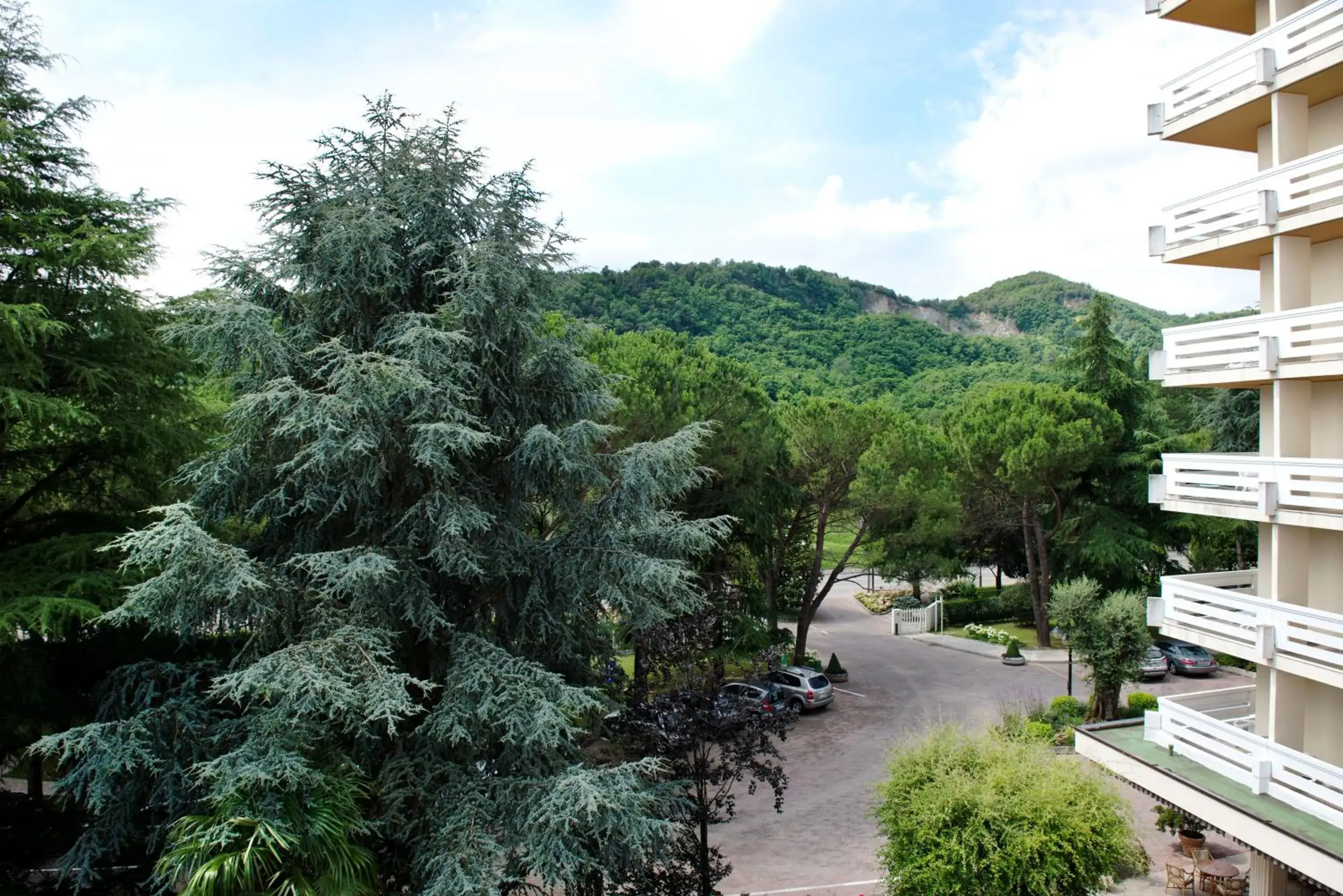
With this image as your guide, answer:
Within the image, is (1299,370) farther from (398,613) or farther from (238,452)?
(238,452)

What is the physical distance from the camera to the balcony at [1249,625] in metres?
9.62

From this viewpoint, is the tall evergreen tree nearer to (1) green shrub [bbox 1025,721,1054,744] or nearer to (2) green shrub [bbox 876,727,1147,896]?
(2) green shrub [bbox 876,727,1147,896]

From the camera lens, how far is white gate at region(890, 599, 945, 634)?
36.2 m

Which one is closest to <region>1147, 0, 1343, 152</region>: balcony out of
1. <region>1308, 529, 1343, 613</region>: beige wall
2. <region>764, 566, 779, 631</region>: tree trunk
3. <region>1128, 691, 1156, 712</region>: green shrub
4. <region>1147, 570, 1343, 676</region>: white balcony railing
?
<region>1308, 529, 1343, 613</region>: beige wall

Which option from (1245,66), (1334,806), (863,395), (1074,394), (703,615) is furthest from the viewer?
(863,395)

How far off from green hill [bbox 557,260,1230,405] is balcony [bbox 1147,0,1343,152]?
123 ft

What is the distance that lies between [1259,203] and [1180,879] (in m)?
10.00

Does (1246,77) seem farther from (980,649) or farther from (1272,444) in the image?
(980,649)

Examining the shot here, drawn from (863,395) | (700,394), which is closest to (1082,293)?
(863,395)

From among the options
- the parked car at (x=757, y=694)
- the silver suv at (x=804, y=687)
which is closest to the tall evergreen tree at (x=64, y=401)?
the parked car at (x=757, y=694)

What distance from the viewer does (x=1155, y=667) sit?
25688 millimetres

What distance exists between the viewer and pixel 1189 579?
12.0 m

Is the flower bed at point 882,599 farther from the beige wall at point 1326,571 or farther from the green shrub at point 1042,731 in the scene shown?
the beige wall at point 1326,571

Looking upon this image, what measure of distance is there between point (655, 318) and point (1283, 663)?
2126 inches
